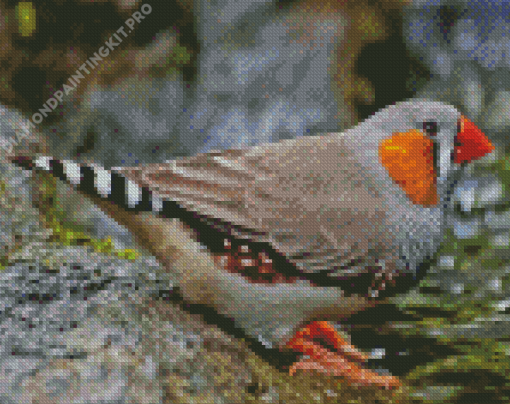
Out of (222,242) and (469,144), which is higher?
(469,144)

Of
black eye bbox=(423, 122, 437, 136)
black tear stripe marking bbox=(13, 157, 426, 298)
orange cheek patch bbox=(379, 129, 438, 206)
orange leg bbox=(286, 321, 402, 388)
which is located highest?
black eye bbox=(423, 122, 437, 136)

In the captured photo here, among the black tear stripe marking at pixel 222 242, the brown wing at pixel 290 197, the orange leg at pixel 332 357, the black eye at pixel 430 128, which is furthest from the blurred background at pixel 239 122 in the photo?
the black eye at pixel 430 128

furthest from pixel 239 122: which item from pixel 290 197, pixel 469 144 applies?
pixel 469 144

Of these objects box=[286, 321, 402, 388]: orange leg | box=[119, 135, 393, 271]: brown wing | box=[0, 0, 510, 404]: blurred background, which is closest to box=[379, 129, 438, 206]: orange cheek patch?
box=[119, 135, 393, 271]: brown wing

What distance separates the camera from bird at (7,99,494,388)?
2016 millimetres

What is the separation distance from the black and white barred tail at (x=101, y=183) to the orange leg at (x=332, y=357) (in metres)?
0.73

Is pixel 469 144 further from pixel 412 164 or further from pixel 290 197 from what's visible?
pixel 290 197

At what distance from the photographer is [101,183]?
188 centimetres

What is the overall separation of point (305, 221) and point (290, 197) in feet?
0.37

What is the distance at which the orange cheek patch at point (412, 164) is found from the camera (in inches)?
86.2

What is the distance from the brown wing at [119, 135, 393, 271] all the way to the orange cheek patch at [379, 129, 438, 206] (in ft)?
0.37

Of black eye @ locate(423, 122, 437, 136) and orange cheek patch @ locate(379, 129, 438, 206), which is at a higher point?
black eye @ locate(423, 122, 437, 136)

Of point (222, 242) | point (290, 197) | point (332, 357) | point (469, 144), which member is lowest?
point (332, 357)

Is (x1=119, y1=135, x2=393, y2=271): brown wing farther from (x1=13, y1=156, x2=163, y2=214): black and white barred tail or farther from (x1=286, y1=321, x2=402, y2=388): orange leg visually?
(x1=286, y1=321, x2=402, y2=388): orange leg
